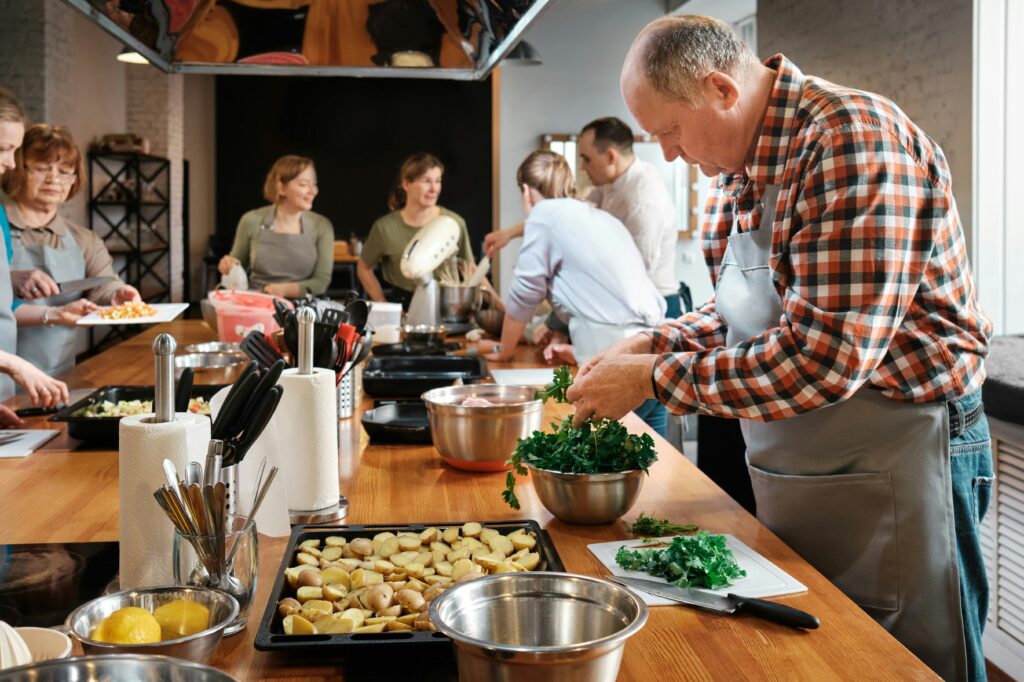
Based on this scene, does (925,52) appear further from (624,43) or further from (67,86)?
(67,86)

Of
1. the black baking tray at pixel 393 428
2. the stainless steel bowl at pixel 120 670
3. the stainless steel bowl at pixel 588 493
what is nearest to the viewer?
the stainless steel bowl at pixel 120 670

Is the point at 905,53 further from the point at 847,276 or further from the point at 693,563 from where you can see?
the point at 693,563

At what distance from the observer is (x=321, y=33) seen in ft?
9.48

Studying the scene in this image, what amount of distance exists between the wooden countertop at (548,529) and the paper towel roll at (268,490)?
0.05 meters

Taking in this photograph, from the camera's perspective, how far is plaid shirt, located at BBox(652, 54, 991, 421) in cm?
153

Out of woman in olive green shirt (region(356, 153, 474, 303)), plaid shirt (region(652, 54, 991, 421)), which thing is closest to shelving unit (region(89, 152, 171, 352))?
woman in olive green shirt (region(356, 153, 474, 303))

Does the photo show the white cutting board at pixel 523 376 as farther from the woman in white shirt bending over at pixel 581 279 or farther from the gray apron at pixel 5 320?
the gray apron at pixel 5 320

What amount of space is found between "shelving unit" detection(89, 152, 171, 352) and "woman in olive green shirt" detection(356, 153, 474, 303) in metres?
4.66

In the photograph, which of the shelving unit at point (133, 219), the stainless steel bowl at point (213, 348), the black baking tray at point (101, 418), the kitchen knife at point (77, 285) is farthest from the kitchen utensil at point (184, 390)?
the shelving unit at point (133, 219)

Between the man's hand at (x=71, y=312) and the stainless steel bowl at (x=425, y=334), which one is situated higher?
the man's hand at (x=71, y=312)

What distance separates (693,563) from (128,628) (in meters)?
0.74

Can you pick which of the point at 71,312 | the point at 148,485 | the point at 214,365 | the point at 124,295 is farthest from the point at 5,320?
the point at 148,485

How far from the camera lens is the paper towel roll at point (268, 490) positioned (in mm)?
1492

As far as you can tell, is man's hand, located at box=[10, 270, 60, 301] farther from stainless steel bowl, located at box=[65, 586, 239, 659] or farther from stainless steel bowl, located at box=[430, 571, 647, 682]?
stainless steel bowl, located at box=[430, 571, 647, 682]
